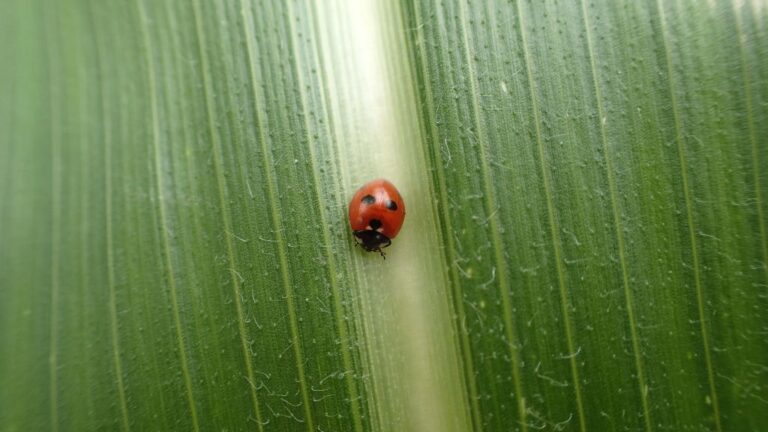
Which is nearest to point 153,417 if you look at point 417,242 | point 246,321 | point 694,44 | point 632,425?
point 246,321

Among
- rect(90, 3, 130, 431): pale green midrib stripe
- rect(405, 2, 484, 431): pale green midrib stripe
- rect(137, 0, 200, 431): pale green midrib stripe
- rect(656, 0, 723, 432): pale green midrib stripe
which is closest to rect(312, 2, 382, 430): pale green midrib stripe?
rect(405, 2, 484, 431): pale green midrib stripe

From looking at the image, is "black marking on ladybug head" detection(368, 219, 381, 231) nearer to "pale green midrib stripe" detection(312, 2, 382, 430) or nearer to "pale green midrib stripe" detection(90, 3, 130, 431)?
"pale green midrib stripe" detection(312, 2, 382, 430)

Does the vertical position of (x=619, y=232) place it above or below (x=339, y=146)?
below

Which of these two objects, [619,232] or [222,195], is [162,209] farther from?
[619,232]

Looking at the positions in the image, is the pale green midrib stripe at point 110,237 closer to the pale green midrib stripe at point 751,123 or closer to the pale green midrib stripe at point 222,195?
the pale green midrib stripe at point 222,195

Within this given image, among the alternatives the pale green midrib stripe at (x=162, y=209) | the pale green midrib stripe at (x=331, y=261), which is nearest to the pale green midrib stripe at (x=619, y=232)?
the pale green midrib stripe at (x=331, y=261)

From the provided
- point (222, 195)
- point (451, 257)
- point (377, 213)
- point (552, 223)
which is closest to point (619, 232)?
point (552, 223)
